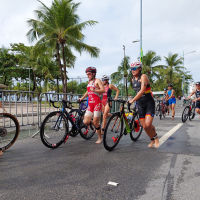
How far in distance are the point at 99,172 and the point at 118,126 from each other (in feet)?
4.95

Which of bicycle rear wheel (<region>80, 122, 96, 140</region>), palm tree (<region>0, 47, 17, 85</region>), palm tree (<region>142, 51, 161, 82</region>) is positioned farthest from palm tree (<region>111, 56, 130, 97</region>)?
bicycle rear wheel (<region>80, 122, 96, 140</region>)

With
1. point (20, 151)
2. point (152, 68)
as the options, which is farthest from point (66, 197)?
point (152, 68)

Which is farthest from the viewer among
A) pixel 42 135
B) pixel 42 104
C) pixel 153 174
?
pixel 42 104

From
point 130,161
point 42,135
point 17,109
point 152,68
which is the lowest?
point 130,161

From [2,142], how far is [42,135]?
847 mm

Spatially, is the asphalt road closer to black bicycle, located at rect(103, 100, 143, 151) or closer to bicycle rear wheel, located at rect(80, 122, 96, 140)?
black bicycle, located at rect(103, 100, 143, 151)

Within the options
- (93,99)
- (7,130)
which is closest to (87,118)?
(93,99)

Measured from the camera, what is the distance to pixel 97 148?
416cm

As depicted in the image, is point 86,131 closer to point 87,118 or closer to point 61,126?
point 87,118

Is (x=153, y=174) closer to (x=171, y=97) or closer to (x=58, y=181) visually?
(x=58, y=181)

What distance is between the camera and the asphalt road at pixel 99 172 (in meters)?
2.19

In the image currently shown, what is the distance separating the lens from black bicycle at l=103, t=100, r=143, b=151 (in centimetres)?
388

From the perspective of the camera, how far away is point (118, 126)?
13.7 feet

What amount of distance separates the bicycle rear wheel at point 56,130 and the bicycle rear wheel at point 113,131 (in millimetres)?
970
